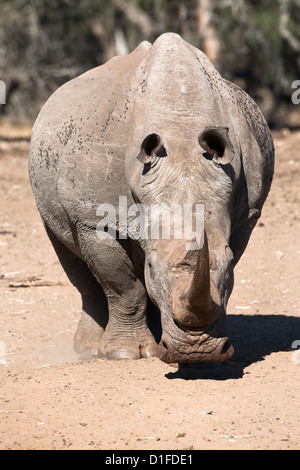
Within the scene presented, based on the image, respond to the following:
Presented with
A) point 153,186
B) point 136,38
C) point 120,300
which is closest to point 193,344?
point 153,186

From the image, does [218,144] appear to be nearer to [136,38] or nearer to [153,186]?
[153,186]

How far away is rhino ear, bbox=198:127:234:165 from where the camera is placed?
5262 millimetres

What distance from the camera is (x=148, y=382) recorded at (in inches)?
224

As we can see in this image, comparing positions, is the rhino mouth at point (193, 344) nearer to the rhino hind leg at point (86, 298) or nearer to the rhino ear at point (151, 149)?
the rhino ear at point (151, 149)

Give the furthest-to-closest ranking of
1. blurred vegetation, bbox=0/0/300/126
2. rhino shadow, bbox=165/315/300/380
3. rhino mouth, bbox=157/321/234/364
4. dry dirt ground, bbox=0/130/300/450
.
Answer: blurred vegetation, bbox=0/0/300/126
rhino shadow, bbox=165/315/300/380
rhino mouth, bbox=157/321/234/364
dry dirt ground, bbox=0/130/300/450

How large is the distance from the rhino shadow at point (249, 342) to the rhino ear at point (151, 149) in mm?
1410

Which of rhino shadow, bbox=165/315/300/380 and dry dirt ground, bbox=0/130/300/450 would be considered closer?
dry dirt ground, bbox=0/130/300/450

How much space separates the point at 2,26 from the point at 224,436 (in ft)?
56.4

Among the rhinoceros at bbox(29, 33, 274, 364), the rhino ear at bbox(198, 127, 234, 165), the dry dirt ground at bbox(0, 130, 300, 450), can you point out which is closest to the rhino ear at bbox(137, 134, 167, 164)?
the rhinoceros at bbox(29, 33, 274, 364)

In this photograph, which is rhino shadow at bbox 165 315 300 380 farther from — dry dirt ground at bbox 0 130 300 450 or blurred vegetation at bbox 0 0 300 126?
blurred vegetation at bbox 0 0 300 126

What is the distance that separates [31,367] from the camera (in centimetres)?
654

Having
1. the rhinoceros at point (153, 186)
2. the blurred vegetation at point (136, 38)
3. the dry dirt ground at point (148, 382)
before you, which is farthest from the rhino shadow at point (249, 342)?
the blurred vegetation at point (136, 38)

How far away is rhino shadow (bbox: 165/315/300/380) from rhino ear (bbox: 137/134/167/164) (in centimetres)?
141

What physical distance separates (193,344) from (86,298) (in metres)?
2.19
